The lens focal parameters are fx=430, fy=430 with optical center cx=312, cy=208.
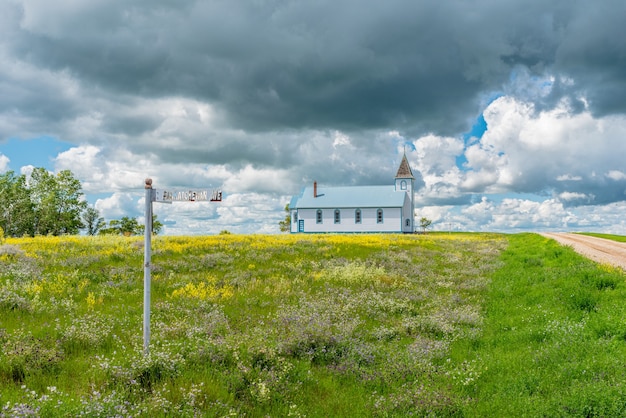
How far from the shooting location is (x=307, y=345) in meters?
9.34

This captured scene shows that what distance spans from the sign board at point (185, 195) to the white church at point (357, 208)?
74691 mm

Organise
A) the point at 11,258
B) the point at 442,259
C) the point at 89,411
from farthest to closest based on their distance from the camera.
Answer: the point at 442,259
the point at 11,258
the point at 89,411

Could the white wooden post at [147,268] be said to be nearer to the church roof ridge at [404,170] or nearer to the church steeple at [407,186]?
the church steeple at [407,186]

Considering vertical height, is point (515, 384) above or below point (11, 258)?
below

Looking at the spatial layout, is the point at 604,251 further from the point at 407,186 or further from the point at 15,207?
the point at 15,207

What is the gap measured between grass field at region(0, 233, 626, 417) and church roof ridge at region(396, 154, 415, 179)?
70276 millimetres

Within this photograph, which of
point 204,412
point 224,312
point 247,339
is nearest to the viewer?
point 204,412

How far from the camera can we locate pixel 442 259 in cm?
2944

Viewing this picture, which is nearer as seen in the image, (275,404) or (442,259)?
(275,404)

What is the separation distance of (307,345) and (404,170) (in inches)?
3246

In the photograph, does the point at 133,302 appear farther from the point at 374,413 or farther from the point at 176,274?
the point at 374,413

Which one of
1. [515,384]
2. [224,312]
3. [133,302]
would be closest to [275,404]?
[515,384]

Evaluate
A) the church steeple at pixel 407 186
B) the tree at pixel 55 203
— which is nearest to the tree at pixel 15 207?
the tree at pixel 55 203

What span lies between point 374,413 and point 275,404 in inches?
62.1
